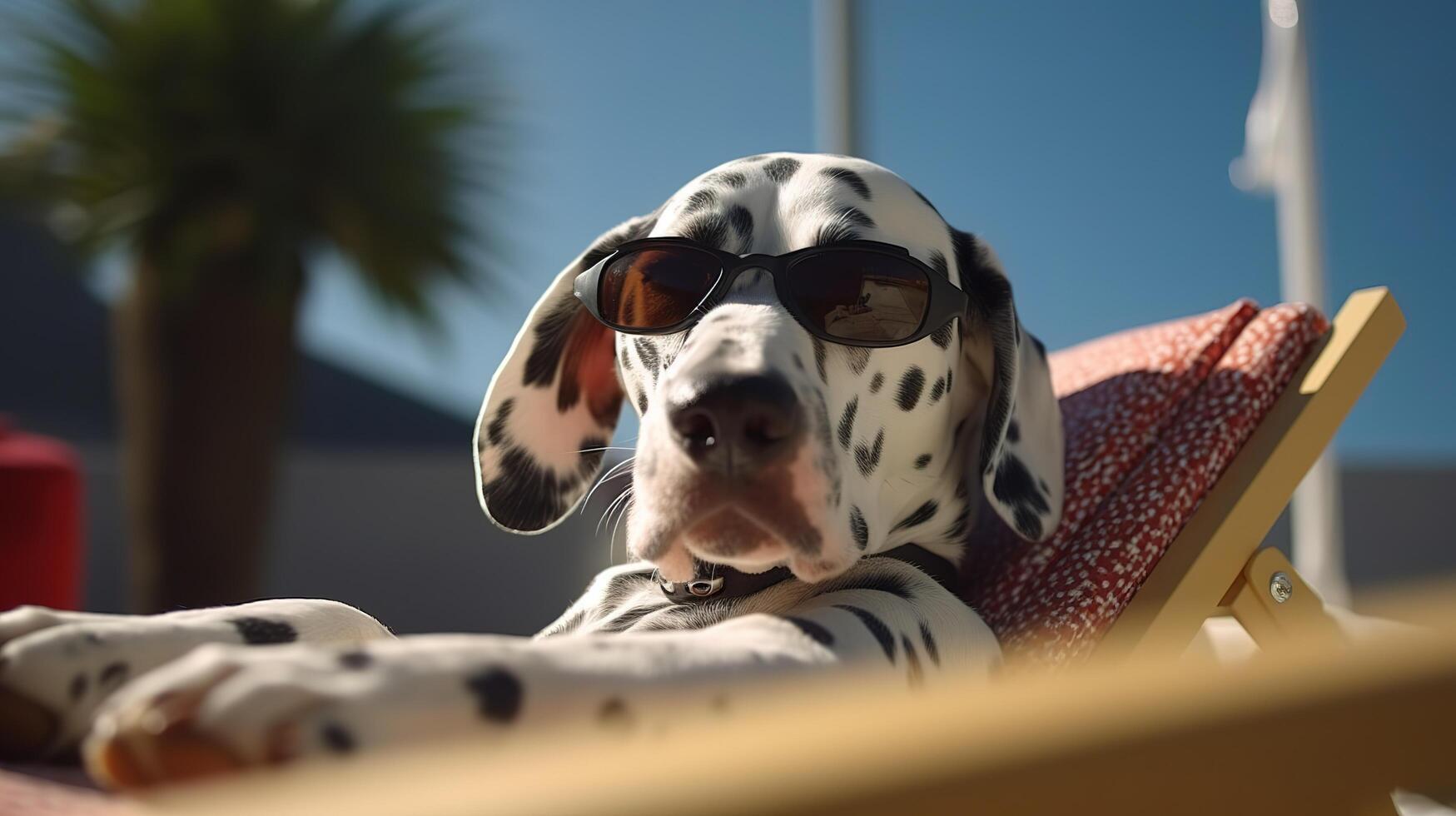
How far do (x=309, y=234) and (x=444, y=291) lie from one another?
1189 mm

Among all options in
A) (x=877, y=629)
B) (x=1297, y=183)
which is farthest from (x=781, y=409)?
(x=1297, y=183)

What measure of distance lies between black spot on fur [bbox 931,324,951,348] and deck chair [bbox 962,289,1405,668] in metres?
0.44

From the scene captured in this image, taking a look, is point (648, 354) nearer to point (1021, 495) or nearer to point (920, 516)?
point (920, 516)

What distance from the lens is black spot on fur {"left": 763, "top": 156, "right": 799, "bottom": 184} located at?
2.04 metres

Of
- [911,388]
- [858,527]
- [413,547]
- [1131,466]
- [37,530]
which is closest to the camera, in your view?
[858,527]

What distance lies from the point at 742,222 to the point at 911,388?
0.44m

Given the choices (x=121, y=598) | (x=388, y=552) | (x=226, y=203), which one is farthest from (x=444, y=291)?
(x=121, y=598)

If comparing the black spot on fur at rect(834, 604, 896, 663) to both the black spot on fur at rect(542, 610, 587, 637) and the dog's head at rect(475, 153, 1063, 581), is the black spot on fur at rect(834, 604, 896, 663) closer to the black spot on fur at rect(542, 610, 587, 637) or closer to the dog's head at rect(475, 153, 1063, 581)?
the dog's head at rect(475, 153, 1063, 581)

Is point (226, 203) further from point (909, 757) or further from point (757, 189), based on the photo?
point (909, 757)

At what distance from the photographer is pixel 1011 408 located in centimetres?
202

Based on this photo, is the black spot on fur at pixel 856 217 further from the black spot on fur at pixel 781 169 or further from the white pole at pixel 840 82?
the white pole at pixel 840 82

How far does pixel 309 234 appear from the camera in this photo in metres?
8.98

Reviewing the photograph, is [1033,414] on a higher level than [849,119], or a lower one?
lower

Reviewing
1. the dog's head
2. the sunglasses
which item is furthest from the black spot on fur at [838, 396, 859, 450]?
the sunglasses
